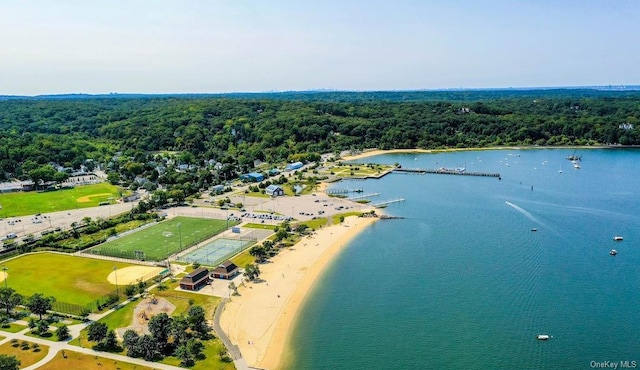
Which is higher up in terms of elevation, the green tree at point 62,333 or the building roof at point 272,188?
the building roof at point 272,188

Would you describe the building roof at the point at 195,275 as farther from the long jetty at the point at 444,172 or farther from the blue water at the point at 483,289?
→ the long jetty at the point at 444,172

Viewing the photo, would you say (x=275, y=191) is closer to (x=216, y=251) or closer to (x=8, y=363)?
(x=216, y=251)

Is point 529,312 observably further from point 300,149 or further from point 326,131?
point 326,131

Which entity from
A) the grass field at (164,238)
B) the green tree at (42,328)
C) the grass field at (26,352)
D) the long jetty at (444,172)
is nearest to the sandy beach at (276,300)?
the grass field at (164,238)

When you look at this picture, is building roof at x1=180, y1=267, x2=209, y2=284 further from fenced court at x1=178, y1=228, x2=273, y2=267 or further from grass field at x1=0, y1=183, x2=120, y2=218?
grass field at x1=0, y1=183, x2=120, y2=218

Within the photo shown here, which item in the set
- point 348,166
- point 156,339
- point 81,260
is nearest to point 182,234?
point 81,260

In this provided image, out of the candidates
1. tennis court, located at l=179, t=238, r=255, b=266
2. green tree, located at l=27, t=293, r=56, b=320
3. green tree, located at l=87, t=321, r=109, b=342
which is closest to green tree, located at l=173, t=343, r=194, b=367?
green tree, located at l=87, t=321, r=109, b=342

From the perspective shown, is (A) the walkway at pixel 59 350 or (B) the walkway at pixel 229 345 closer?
(A) the walkway at pixel 59 350
